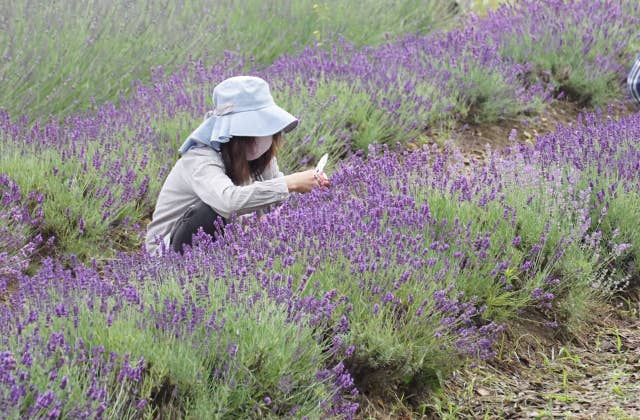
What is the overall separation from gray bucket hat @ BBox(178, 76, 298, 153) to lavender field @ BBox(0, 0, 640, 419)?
34 centimetres

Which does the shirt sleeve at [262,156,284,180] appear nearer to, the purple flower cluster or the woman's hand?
the woman's hand

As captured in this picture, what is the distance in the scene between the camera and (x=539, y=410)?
311 centimetres

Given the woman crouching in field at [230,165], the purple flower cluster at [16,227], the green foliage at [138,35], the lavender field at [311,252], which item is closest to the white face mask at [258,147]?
the woman crouching in field at [230,165]

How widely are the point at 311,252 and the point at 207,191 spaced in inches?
22.8

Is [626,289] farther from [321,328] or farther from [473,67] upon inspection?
[473,67]

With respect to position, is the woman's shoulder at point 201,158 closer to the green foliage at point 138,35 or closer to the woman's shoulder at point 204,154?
the woman's shoulder at point 204,154

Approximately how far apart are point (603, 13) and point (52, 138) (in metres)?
4.57

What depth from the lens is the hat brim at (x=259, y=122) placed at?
136 inches

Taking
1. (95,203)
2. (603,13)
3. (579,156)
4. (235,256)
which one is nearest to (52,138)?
(95,203)

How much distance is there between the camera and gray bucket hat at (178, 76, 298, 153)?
3465 mm

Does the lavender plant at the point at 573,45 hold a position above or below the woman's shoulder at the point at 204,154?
Result: below

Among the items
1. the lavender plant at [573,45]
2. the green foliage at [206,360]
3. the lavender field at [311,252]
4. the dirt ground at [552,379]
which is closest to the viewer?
the green foliage at [206,360]


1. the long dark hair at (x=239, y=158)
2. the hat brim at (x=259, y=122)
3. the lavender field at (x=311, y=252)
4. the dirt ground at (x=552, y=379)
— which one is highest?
the hat brim at (x=259, y=122)

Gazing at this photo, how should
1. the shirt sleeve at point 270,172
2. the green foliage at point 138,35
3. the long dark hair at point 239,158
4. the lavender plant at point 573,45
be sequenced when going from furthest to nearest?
the lavender plant at point 573,45, the green foliage at point 138,35, the shirt sleeve at point 270,172, the long dark hair at point 239,158
